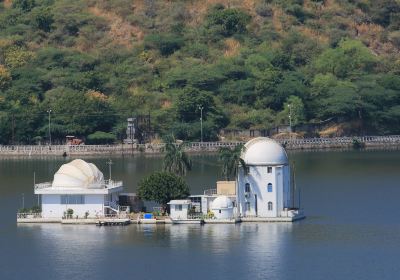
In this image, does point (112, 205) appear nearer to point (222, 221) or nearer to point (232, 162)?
point (222, 221)

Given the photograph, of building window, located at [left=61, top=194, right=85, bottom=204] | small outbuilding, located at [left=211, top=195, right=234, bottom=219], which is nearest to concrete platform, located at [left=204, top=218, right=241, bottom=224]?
small outbuilding, located at [left=211, top=195, right=234, bottom=219]

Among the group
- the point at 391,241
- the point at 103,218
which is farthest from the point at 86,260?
the point at 391,241

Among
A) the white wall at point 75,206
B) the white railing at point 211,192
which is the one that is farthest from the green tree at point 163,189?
the white railing at point 211,192

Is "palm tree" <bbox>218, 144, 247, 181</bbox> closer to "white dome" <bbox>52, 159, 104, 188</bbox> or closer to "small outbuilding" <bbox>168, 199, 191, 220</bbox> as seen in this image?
"small outbuilding" <bbox>168, 199, 191, 220</bbox>

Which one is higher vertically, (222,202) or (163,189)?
(163,189)

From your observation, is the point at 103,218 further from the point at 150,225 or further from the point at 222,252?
the point at 222,252

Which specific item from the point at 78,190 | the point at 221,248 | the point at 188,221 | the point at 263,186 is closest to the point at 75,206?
the point at 78,190

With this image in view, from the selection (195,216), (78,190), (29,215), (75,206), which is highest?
(78,190)

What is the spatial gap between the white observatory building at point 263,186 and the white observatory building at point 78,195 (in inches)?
443

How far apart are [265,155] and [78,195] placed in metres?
16.5

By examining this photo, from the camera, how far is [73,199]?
141625 millimetres

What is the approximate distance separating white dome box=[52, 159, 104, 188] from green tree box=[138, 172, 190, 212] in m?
4.21

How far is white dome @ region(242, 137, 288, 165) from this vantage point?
458 feet

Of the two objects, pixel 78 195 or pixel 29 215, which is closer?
pixel 78 195
